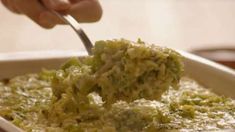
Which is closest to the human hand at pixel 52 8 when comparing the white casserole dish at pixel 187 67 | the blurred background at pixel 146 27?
the white casserole dish at pixel 187 67

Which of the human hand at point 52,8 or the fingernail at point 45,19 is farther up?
the human hand at point 52,8

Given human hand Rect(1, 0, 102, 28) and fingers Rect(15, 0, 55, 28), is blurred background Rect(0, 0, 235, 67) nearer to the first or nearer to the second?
human hand Rect(1, 0, 102, 28)

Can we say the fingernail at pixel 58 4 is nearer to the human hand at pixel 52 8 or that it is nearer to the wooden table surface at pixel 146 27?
the human hand at pixel 52 8

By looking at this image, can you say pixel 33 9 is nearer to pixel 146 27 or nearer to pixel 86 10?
pixel 86 10

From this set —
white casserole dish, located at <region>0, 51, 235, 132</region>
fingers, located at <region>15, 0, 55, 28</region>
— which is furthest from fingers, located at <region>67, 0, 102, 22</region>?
white casserole dish, located at <region>0, 51, 235, 132</region>

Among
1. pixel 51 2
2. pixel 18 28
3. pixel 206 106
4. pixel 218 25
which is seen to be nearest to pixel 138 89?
pixel 206 106

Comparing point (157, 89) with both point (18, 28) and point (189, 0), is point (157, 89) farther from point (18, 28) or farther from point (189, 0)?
point (189, 0)
